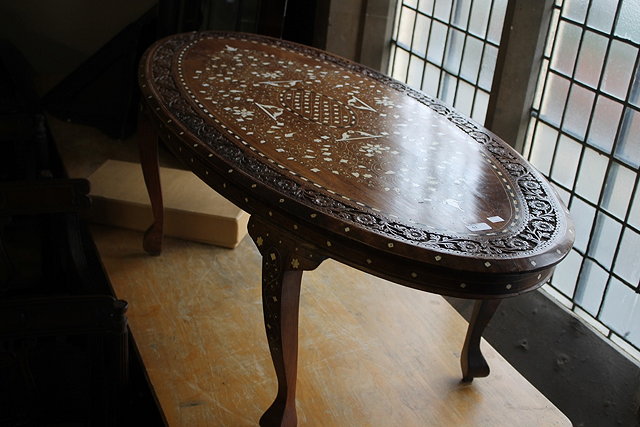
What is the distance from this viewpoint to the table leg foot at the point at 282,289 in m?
2.19

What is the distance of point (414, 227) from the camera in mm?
2080

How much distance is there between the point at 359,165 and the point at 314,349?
2.65ft

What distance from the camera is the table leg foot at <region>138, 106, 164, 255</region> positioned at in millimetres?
3131

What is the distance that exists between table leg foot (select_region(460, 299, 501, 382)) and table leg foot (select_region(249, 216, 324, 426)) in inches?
25.5

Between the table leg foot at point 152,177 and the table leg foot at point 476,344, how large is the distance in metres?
1.35

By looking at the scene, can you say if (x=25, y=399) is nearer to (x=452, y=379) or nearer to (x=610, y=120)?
(x=452, y=379)

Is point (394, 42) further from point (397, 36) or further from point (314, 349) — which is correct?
point (314, 349)

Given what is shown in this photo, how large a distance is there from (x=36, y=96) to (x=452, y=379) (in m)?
2.97

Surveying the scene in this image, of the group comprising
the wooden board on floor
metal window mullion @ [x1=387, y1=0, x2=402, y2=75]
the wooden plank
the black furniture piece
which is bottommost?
the wooden board on floor

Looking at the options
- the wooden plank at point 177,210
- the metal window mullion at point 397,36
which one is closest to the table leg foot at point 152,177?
the wooden plank at point 177,210

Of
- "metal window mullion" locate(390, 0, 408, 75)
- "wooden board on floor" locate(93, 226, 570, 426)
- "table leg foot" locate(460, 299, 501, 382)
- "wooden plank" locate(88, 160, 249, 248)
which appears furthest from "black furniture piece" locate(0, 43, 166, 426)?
"metal window mullion" locate(390, 0, 408, 75)

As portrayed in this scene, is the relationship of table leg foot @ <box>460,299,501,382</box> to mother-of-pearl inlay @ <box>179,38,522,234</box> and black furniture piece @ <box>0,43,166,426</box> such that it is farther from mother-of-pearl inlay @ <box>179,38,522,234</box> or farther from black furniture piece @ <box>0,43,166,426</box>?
black furniture piece @ <box>0,43,166,426</box>

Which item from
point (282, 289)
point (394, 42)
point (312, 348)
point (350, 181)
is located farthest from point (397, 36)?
point (282, 289)

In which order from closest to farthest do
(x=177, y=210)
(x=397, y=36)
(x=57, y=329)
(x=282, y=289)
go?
(x=57, y=329), (x=282, y=289), (x=177, y=210), (x=397, y=36)
